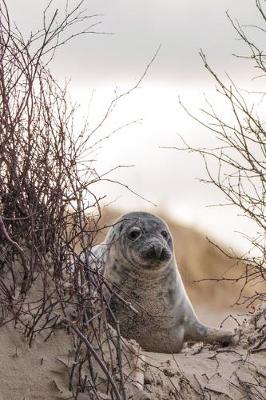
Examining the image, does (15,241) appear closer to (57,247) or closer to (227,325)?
(57,247)

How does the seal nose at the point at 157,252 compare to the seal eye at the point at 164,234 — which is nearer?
the seal nose at the point at 157,252

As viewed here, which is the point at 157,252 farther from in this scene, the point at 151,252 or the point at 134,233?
the point at 134,233

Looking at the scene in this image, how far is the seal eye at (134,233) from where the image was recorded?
8.26 meters

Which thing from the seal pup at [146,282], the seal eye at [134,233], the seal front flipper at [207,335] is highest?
the seal eye at [134,233]

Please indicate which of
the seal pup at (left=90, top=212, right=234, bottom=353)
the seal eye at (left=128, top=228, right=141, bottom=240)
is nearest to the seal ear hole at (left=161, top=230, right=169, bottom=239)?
the seal pup at (left=90, top=212, right=234, bottom=353)

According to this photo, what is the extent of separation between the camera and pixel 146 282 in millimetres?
8367

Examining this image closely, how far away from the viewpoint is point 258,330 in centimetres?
883

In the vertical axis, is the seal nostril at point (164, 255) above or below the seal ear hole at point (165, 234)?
below

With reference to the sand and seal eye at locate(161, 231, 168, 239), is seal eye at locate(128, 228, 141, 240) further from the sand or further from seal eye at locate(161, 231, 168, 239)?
the sand

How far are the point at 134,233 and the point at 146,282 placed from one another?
1.35ft

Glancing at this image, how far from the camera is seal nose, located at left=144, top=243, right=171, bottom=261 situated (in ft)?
26.4

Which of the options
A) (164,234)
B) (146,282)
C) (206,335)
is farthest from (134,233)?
(206,335)

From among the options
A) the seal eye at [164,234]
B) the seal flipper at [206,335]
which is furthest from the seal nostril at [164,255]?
the seal flipper at [206,335]

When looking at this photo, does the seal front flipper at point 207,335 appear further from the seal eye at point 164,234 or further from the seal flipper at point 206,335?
the seal eye at point 164,234
